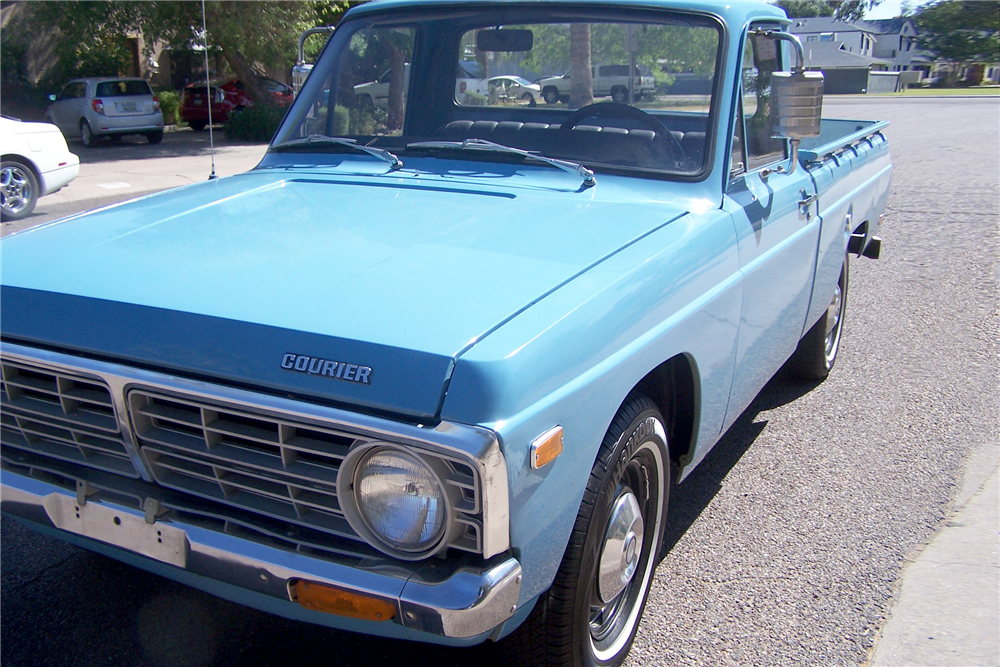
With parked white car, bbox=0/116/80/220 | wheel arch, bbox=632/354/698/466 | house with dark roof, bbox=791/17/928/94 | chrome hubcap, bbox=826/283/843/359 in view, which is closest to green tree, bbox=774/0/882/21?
house with dark roof, bbox=791/17/928/94

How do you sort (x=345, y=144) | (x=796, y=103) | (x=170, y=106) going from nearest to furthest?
(x=796, y=103) < (x=345, y=144) < (x=170, y=106)

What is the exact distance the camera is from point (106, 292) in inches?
85.9

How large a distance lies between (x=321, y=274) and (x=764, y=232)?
1.77 m

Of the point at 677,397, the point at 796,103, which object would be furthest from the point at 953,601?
the point at 796,103

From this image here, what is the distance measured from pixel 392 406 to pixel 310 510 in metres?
0.42

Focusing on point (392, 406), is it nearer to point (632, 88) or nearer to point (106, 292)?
point (106, 292)

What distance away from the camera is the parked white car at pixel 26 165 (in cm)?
962

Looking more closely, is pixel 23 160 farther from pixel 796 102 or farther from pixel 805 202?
pixel 796 102

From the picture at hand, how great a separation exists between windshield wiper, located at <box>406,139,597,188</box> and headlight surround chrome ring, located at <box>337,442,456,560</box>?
4.89ft

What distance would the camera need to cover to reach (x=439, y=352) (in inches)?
72.4

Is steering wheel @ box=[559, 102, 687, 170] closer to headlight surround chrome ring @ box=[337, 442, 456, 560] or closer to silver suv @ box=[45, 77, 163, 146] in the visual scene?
headlight surround chrome ring @ box=[337, 442, 456, 560]

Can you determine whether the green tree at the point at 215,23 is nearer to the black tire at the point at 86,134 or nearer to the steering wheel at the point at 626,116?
the black tire at the point at 86,134

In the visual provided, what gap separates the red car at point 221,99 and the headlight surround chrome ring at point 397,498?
2096 cm

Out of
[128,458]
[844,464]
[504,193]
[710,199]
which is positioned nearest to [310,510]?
[128,458]
